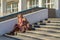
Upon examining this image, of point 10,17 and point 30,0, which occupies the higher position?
point 30,0

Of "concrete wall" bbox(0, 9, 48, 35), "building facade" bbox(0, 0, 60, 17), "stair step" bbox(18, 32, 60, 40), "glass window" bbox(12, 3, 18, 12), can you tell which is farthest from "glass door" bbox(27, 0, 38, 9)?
"stair step" bbox(18, 32, 60, 40)

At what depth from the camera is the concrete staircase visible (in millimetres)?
10887

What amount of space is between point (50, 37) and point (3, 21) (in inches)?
142

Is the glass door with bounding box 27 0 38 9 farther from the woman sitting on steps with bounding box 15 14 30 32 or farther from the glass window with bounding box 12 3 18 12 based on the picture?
the woman sitting on steps with bounding box 15 14 30 32

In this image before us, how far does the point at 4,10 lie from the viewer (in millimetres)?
23234

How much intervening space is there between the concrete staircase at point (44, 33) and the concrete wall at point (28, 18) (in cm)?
106

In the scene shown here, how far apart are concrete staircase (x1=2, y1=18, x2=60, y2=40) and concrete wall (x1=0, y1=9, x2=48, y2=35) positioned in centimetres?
106

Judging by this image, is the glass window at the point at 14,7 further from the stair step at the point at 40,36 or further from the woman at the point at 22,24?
the stair step at the point at 40,36

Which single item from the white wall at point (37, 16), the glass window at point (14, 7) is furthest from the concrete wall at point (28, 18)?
the glass window at point (14, 7)

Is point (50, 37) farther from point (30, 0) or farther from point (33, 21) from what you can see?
point (30, 0)

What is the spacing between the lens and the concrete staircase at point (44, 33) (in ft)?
35.7

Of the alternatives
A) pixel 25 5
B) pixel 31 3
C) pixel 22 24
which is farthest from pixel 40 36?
pixel 31 3

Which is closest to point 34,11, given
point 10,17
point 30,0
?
point 10,17

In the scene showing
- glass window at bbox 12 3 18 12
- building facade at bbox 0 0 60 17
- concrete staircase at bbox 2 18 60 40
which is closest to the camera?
concrete staircase at bbox 2 18 60 40
